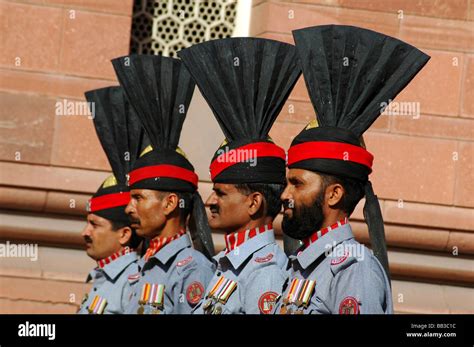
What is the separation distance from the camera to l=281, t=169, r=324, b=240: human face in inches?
232

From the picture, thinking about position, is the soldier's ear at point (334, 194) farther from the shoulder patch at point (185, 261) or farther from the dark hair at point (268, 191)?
the shoulder patch at point (185, 261)

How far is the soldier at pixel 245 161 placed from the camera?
6422 mm

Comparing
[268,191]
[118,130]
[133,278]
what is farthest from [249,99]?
[118,130]

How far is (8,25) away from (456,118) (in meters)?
2.81

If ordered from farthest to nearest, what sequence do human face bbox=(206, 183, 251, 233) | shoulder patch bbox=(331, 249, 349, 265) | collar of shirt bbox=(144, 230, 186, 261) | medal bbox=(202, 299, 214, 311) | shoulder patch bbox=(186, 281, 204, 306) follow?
collar of shirt bbox=(144, 230, 186, 261), shoulder patch bbox=(186, 281, 204, 306), human face bbox=(206, 183, 251, 233), medal bbox=(202, 299, 214, 311), shoulder patch bbox=(331, 249, 349, 265)

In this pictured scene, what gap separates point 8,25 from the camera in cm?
987

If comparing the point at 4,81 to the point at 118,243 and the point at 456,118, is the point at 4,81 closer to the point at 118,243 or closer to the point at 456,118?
the point at 118,243

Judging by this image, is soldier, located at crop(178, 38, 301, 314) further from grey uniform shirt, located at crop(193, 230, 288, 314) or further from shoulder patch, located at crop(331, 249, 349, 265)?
shoulder patch, located at crop(331, 249, 349, 265)

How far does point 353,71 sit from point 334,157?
0.35m

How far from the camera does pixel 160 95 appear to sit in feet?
24.6

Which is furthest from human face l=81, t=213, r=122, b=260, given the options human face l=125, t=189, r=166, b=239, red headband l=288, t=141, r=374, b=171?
red headband l=288, t=141, r=374, b=171

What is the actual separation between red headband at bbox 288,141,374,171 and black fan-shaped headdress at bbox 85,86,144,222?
7.67 feet

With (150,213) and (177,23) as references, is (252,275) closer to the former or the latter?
(150,213)
